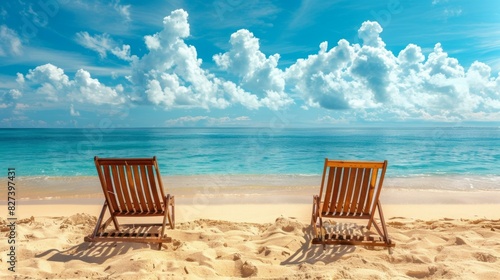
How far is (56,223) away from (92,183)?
20.8 ft

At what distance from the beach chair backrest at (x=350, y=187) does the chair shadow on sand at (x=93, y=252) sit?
8.02 ft

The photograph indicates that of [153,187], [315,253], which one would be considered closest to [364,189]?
[315,253]

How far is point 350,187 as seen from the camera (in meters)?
4.50

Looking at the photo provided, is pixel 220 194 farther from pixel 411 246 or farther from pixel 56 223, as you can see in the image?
pixel 411 246

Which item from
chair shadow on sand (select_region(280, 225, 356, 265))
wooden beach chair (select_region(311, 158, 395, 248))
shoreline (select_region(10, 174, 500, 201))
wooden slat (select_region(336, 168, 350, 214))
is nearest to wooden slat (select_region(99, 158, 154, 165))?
chair shadow on sand (select_region(280, 225, 356, 265))

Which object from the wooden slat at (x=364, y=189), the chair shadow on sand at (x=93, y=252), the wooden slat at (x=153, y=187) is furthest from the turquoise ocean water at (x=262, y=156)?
the chair shadow on sand at (x=93, y=252)

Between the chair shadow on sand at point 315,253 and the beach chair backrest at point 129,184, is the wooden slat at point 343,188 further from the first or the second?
the beach chair backrest at point 129,184

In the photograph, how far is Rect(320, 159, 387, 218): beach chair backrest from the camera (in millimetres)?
4340

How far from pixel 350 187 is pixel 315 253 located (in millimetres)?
1013

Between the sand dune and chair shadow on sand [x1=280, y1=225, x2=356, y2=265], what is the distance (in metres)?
0.01

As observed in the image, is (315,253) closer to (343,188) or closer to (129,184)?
(343,188)

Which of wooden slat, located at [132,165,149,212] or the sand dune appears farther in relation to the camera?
wooden slat, located at [132,165,149,212]

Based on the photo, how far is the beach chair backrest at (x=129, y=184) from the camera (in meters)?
4.30

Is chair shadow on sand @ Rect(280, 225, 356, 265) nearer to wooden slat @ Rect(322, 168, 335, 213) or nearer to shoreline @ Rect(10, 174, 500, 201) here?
wooden slat @ Rect(322, 168, 335, 213)
